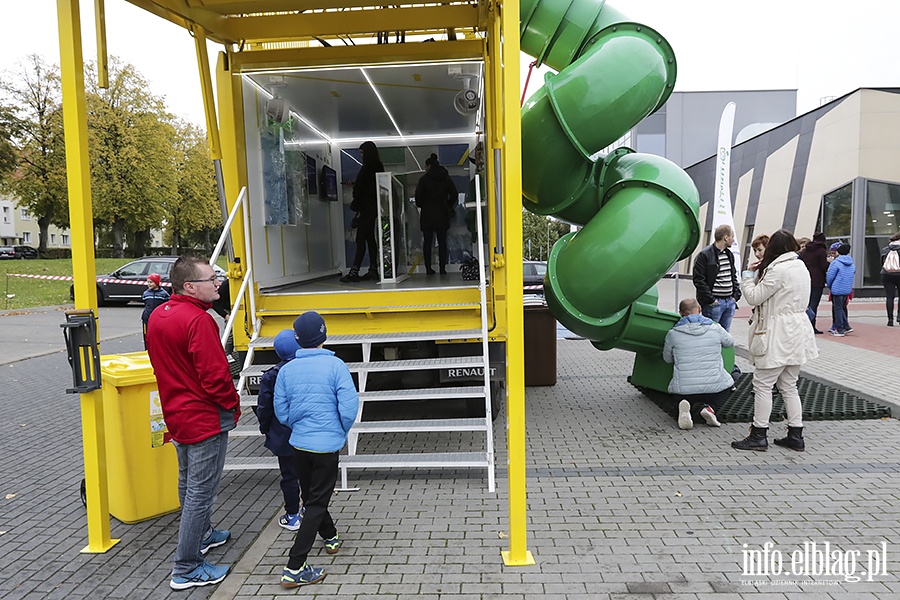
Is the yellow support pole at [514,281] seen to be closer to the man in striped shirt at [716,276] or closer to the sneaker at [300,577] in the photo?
the sneaker at [300,577]

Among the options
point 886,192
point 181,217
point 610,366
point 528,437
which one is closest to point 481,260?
point 528,437

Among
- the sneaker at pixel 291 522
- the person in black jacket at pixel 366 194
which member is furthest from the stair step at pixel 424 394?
the person in black jacket at pixel 366 194

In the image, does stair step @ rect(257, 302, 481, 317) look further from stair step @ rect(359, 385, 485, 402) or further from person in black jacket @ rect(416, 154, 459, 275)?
person in black jacket @ rect(416, 154, 459, 275)

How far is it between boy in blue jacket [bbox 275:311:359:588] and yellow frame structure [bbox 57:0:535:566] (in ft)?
3.33

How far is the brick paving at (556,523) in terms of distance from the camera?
3.36 metres

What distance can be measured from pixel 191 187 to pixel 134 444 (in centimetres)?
4013

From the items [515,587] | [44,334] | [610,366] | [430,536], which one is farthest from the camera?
[44,334]

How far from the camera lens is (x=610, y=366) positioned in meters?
9.76

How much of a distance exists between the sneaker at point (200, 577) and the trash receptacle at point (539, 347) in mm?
5167

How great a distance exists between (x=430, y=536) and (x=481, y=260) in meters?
2.24

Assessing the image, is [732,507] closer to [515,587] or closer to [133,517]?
[515,587]

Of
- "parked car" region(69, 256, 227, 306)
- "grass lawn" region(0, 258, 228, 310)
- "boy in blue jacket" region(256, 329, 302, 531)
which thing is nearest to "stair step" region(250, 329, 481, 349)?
"boy in blue jacket" region(256, 329, 302, 531)

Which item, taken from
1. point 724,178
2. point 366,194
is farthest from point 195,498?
point 724,178

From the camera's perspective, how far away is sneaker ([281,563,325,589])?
3346 millimetres
